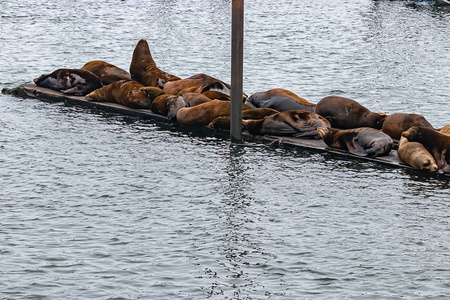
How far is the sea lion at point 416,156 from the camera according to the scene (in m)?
11.5

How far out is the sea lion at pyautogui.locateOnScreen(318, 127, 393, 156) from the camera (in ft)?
40.1

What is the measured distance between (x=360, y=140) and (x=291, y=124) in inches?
53.1

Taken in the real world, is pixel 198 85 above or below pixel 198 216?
above

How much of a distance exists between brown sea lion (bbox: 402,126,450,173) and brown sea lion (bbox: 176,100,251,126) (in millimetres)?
3516

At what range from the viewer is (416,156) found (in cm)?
1163

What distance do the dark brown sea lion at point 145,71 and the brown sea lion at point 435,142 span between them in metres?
6.57

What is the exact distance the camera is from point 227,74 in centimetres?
2620

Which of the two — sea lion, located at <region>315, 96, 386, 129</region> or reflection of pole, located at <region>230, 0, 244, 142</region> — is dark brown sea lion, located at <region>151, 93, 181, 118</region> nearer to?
reflection of pole, located at <region>230, 0, 244, 142</region>

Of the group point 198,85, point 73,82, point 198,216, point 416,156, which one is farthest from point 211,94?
point 198,216

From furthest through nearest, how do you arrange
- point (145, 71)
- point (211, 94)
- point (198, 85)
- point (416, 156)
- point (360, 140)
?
point (145, 71) < point (198, 85) < point (211, 94) < point (360, 140) < point (416, 156)

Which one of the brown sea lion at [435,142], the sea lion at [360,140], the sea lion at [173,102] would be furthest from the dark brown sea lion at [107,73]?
the brown sea lion at [435,142]

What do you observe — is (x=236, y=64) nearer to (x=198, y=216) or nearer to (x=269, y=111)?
(x=269, y=111)

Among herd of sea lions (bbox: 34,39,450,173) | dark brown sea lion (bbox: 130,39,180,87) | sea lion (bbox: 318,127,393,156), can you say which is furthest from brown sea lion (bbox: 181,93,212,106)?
sea lion (bbox: 318,127,393,156)

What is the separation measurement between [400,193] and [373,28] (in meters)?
31.1
